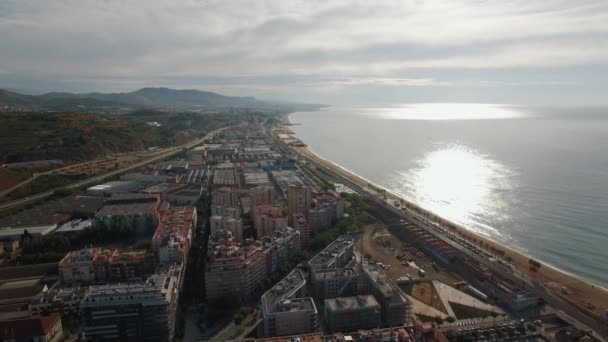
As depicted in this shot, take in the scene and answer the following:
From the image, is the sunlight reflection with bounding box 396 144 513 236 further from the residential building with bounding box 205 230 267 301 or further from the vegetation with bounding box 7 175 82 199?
the vegetation with bounding box 7 175 82 199

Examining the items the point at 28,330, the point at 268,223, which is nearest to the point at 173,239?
the point at 268,223

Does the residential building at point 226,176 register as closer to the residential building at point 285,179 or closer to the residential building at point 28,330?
the residential building at point 285,179

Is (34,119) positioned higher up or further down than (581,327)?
higher up

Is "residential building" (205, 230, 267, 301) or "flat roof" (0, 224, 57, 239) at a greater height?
"residential building" (205, 230, 267, 301)

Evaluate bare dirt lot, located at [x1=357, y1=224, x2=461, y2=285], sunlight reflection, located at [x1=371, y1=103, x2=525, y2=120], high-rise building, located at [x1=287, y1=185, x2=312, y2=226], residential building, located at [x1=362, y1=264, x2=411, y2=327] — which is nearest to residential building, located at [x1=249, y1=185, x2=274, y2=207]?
high-rise building, located at [x1=287, y1=185, x2=312, y2=226]

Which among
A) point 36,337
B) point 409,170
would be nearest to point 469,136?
point 409,170

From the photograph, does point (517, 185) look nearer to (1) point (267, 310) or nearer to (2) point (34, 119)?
(1) point (267, 310)

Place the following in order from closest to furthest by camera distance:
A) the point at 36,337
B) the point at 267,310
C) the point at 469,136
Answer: the point at 36,337
the point at 267,310
the point at 469,136

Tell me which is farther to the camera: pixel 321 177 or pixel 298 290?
pixel 321 177
